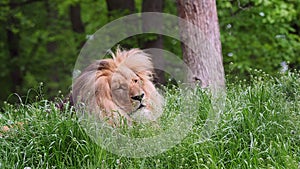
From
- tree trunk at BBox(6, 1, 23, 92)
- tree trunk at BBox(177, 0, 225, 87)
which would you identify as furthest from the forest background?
tree trunk at BBox(177, 0, 225, 87)

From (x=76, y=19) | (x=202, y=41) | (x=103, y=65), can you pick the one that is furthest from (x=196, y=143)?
(x=76, y=19)

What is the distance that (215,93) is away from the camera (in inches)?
229

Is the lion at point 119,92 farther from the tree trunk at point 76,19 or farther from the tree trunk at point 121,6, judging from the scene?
the tree trunk at point 76,19

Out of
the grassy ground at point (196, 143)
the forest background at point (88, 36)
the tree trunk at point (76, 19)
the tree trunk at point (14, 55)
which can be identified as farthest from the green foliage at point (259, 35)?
the tree trunk at point (14, 55)

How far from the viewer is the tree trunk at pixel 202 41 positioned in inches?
286

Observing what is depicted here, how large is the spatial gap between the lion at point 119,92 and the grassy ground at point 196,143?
19 cm

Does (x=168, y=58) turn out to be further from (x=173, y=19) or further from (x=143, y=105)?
(x=143, y=105)

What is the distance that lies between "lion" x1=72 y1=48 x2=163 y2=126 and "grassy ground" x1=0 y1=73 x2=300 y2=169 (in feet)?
0.63

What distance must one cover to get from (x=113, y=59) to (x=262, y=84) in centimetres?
143

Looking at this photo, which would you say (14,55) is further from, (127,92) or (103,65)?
(127,92)

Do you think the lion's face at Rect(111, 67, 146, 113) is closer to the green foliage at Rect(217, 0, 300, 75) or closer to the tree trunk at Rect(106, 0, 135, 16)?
the green foliage at Rect(217, 0, 300, 75)

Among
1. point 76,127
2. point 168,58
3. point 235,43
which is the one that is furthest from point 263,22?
point 76,127

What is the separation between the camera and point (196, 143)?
457 cm

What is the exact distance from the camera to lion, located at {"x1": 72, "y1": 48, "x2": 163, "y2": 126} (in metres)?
5.03
